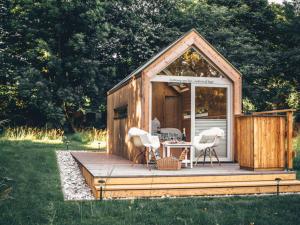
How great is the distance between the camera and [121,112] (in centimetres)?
1220

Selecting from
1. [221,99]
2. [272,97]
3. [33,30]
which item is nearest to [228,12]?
[272,97]

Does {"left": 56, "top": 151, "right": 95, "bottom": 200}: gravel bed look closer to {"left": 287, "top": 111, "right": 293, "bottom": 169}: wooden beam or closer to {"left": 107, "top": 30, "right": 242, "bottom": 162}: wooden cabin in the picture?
{"left": 107, "top": 30, "right": 242, "bottom": 162}: wooden cabin

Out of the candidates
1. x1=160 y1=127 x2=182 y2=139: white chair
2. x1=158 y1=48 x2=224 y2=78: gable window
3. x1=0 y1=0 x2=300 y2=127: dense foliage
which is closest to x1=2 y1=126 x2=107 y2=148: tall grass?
x1=0 y1=0 x2=300 y2=127: dense foliage

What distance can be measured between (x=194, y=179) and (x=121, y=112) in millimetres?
5528

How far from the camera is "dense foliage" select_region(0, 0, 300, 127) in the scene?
19766 millimetres

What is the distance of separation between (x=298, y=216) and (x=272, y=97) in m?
17.2

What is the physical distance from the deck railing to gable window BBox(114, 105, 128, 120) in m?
4.23

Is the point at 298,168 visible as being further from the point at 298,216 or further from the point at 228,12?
the point at 228,12

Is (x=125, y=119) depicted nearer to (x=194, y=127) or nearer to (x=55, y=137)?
(x=194, y=127)

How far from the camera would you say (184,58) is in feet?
32.6

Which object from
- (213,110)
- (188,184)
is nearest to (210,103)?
(213,110)

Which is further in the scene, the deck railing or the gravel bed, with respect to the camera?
the deck railing

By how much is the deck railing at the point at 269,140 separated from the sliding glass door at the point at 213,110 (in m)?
2.13

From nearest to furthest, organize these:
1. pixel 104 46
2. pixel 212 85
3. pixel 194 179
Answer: pixel 194 179, pixel 212 85, pixel 104 46
